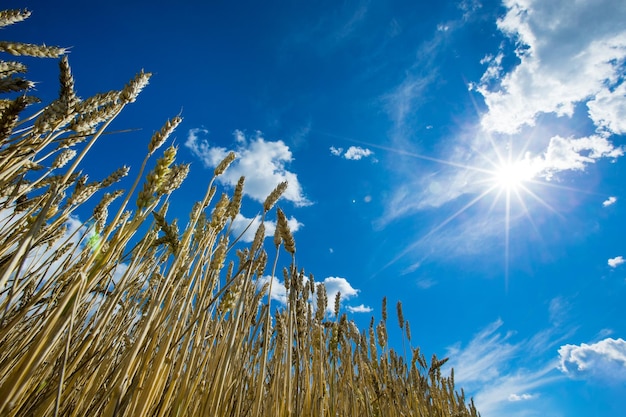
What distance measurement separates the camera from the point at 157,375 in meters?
0.79

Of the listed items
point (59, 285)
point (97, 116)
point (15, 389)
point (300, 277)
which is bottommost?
point (15, 389)

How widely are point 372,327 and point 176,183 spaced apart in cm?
228

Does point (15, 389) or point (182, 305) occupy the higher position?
point (182, 305)

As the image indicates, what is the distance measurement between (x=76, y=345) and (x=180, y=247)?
1.81ft

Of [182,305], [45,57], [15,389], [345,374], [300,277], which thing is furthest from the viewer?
[345,374]

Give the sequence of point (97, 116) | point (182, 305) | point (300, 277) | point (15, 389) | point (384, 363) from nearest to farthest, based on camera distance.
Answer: point (15, 389)
point (182, 305)
point (97, 116)
point (300, 277)
point (384, 363)

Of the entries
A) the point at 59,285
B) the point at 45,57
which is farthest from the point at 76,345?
the point at 45,57

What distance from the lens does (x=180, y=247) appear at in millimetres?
878

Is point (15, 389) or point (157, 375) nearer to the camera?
point (15, 389)

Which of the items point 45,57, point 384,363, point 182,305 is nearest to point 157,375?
point 182,305

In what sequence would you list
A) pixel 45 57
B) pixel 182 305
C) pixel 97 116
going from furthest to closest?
pixel 45 57 < pixel 97 116 < pixel 182 305

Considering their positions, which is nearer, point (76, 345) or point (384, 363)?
point (76, 345)

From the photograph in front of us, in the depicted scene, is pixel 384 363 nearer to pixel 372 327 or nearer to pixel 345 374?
pixel 372 327

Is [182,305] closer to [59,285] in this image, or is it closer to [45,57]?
[59,285]
